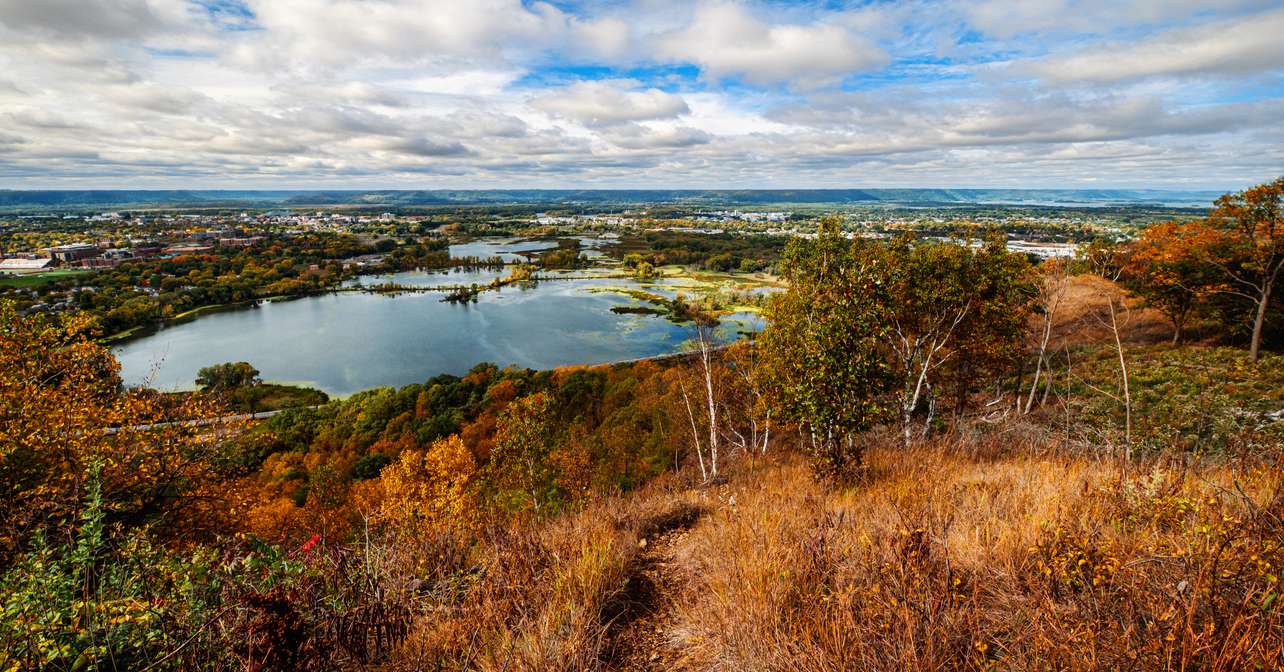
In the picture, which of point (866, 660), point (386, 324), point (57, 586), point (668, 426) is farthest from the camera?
point (386, 324)

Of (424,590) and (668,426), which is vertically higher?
(424,590)

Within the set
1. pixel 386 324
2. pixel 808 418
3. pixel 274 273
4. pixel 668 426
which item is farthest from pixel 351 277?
pixel 808 418

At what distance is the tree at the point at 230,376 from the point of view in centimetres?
4528

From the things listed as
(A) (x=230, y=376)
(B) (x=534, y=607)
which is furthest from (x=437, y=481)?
(A) (x=230, y=376)

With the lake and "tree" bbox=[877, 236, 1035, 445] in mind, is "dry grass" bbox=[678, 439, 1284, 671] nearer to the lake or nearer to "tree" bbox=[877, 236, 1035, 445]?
"tree" bbox=[877, 236, 1035, 445]

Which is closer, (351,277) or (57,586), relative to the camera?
Answer: (57,586)

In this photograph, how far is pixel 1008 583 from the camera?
3.00 m

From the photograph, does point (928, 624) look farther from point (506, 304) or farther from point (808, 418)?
point (506, 304)

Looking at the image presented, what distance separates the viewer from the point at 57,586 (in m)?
2.95

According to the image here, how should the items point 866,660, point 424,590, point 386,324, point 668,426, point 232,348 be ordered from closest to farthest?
point 866,660 → point 424,590 → point 668,426 → point 232,348 → point 386,324

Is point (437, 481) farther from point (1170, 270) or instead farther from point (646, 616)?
point (1170, 270)

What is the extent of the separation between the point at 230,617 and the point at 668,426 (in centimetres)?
2761

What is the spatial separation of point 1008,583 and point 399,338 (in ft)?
222

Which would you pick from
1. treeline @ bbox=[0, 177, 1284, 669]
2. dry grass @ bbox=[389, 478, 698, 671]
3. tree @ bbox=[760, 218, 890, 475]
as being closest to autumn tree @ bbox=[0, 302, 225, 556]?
treeline @ bbox=[0, 177, 1284, 669]
